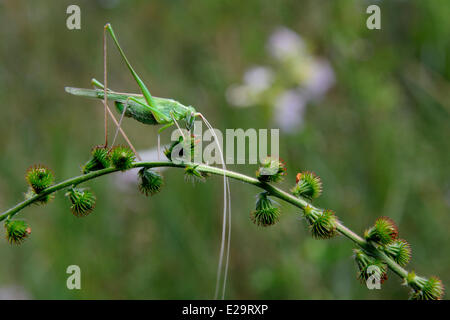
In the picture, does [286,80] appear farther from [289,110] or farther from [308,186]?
[308,186]

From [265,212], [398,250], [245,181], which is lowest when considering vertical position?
[398,250]

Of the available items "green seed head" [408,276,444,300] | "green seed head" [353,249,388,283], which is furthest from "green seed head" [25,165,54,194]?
"green seed head" [408,276,444,300]

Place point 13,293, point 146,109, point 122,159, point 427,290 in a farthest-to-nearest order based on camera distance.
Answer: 1. point 13,293
2. point 146,109
3. point 122,159
4. point 427,290

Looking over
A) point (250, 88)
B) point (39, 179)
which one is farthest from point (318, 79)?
point (39, 179)

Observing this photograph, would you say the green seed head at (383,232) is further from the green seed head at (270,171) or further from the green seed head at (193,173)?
the green seed head at (193,173)

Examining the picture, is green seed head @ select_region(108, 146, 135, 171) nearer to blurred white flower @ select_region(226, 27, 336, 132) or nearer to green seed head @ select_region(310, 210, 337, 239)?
green seed head @ select_region(310, 210, 337, 239)

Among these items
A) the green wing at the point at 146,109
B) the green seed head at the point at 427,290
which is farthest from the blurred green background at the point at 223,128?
the green seed head at the point at 427,290

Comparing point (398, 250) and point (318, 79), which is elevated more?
point (318, 79)
